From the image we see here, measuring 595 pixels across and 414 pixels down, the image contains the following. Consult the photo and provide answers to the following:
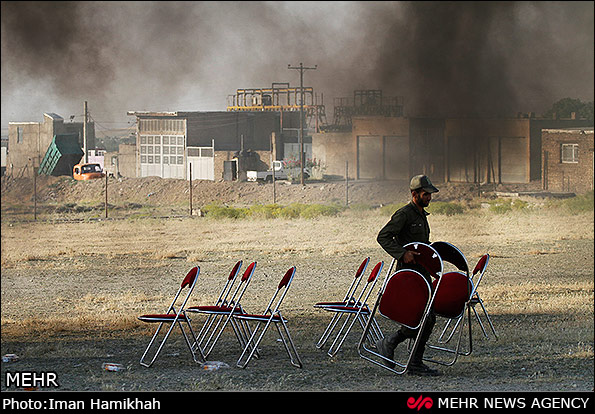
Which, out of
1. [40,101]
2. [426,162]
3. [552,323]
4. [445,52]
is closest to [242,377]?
[552,323]

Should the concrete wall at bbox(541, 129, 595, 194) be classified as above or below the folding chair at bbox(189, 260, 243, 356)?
above

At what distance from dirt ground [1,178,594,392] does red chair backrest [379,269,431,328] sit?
59cm

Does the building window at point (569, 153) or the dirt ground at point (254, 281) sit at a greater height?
the building window at point (569, 153)

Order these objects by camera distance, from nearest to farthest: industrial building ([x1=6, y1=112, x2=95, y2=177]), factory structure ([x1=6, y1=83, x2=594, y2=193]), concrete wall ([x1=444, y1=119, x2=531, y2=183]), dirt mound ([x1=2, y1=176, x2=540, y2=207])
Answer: factory structure ([x1=6, y1=83, x2=594, y2=193]) → dirt mound ([x1=2, y1=176, x2=540, y2=207]) → industrial building ([x1=6, y1=112, x2=95, y2=177]) → concrete wall ([x1=444, y1=119, x2=531, y2=183])

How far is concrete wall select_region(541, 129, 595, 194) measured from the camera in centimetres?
1589

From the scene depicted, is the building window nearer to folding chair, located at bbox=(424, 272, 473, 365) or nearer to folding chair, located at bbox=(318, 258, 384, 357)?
folding chair, located at bbox=(318, 258, 384, 357)

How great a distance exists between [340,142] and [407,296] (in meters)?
6.68

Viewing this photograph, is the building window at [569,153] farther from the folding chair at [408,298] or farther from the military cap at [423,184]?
the folding chair at [408,298]

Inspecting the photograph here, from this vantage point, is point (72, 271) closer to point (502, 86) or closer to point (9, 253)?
point (9, 253)

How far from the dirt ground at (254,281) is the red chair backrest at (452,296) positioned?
1.79 ft

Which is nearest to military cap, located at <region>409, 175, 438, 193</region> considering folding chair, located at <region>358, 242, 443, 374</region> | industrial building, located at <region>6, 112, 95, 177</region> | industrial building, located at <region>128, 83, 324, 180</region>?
folding chair, located at <region>358, 242, 443, 374</region>

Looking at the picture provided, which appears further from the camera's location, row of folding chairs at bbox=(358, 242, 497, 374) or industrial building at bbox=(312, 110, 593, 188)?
industrial building at bbox=(312, 110, 593, 188)

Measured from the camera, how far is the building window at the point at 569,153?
16.0m

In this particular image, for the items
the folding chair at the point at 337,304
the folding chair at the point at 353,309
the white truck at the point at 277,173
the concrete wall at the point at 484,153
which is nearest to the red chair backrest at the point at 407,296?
the folding chair at the point at 353,309
